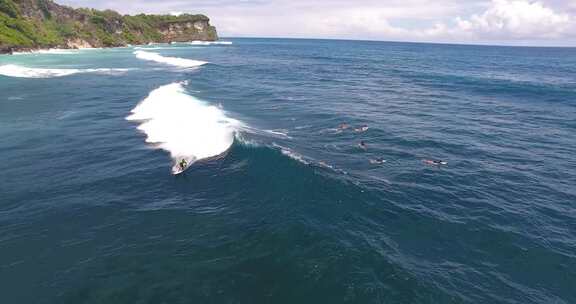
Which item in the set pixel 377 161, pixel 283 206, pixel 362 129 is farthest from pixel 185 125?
pixel 283 206

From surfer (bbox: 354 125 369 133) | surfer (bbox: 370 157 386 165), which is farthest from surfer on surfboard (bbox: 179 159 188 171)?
surfer (bbox: 354 125 369 133)

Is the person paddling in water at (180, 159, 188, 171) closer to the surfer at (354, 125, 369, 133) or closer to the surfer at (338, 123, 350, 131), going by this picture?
the surfer at (338, 123, 350, 131)

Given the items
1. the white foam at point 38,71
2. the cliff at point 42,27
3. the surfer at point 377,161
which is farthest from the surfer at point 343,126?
the cliff at point 42,27

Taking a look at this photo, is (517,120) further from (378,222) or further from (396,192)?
(378,222)

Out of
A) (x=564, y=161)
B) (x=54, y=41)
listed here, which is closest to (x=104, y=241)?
(x=564, y=161)

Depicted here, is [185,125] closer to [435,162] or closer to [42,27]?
[435,162]

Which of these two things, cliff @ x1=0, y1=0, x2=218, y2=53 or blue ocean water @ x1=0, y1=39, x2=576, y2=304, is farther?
cliff @ x1=0, y1=0, x2=218, y2=53
